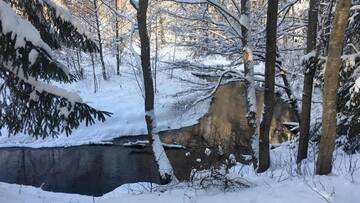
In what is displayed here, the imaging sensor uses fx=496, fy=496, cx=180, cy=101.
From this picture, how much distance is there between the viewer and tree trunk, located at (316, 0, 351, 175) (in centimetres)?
627

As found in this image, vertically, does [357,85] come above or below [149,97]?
above

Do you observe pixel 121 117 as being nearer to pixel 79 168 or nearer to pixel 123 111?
pixel 123 111

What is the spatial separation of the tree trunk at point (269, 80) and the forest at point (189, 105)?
30mm

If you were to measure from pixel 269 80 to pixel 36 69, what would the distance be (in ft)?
20.3

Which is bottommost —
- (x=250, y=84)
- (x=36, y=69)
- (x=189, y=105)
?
(x=189, y=105)

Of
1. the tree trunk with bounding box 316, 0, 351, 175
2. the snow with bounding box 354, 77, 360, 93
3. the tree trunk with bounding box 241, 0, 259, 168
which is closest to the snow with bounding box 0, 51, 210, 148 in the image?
the tree trunk with bounding box 241, 0, 259, 168

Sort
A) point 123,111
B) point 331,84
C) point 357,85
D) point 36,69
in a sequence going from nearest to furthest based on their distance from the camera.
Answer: point 331,84, point 36,69, point 357,85, point 123,111

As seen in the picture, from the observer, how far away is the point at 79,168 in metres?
19.0

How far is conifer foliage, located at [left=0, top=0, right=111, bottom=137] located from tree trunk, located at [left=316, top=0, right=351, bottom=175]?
3.55 meters

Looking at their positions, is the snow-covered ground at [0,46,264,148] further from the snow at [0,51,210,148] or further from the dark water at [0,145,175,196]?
the dark water at [0,145,175,196]

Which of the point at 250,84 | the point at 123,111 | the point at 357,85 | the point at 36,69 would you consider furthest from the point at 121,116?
the point at 36,69

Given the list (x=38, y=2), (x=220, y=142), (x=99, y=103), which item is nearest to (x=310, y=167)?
(x=38, y=2)

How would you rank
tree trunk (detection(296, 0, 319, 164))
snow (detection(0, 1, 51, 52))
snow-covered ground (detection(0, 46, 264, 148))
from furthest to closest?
snow-covered ground (detection(0, 46, 264, 148))
tree trunk (detection(296, 0, 319, 164))
snow (detection(0, 1, 51, 52))

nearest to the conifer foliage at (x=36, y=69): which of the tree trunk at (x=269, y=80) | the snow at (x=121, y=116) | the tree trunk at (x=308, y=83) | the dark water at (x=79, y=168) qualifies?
the tree trunk at (x=269, y=80)
